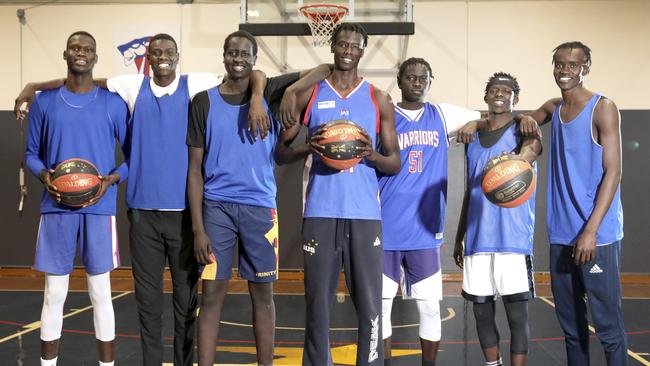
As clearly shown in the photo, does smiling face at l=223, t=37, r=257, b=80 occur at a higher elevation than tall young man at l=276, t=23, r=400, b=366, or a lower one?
higher

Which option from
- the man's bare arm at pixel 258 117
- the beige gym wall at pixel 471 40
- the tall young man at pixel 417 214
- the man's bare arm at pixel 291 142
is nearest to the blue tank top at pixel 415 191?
the tall young man at pixel 417 214

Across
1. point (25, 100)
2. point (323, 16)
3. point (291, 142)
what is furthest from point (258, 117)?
point (323, 16)

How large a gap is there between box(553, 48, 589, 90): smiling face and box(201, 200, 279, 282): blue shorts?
1.51 m

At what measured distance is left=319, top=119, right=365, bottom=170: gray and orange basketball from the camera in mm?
2436

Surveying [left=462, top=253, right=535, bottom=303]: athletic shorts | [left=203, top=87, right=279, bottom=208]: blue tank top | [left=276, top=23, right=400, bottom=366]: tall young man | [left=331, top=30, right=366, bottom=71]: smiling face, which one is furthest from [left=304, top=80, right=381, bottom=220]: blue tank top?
[left=462, top=253, right=535, bottom=303]: athletic shorts

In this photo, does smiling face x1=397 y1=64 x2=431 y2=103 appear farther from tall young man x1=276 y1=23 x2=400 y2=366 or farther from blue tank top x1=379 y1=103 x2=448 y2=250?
tall young man x1=276 y1=23 x2=400 y2=366

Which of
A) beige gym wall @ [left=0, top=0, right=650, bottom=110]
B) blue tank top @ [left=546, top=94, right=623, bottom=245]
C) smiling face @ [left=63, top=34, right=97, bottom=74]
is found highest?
beige gym wall @ [left=0, top=0, right=650, bottom=110]

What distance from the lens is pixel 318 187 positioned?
2592 mm

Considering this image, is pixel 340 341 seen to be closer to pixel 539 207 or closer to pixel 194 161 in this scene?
pixel 194 161

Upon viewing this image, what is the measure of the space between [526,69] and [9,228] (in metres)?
7.11

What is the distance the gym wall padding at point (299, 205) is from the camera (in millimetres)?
7660

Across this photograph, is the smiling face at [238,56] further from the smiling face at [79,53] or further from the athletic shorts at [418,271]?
the athletic shorts at [418,271]

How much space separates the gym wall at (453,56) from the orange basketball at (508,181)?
4.99m

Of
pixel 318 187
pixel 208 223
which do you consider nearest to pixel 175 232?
pixel 208 223
